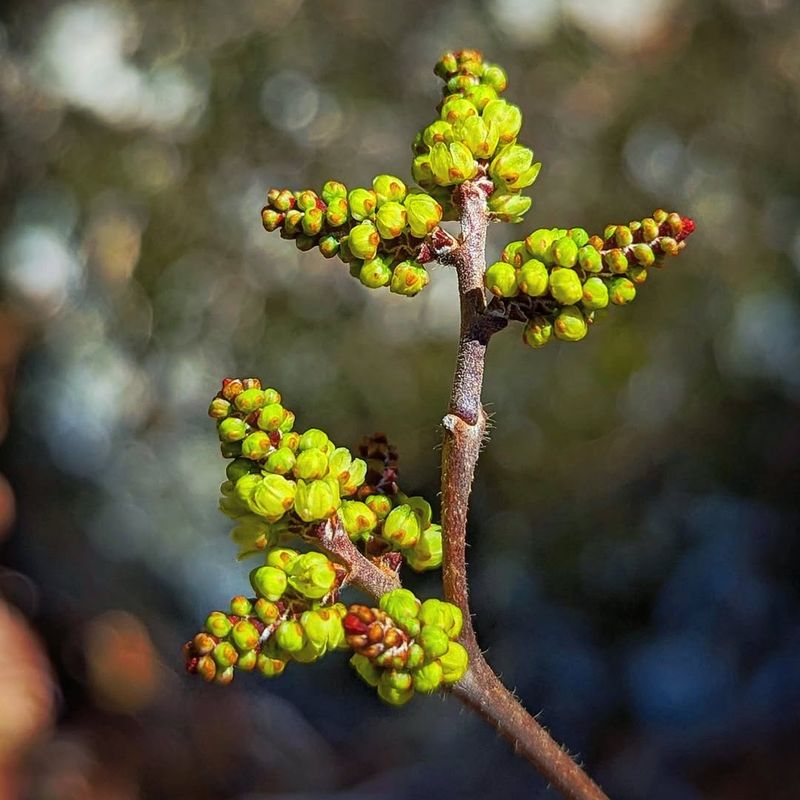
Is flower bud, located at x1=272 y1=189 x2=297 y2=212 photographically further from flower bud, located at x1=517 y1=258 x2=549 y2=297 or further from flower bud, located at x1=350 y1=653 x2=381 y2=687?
flower bud, located at x1=350 y1=653 x2=381 y2=687

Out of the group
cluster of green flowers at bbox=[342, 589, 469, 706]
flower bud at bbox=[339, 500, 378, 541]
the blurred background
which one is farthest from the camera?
the blurred background

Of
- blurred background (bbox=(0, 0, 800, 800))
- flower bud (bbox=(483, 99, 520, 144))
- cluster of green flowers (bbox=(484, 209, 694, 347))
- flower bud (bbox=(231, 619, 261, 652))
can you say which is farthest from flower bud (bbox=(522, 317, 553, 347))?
blurred background (bbox=(0, 0, 800, 800))

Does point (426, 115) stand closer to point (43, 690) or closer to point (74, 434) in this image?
point (74, 434)

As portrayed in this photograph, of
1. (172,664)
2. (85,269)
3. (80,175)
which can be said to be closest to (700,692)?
(172,664)

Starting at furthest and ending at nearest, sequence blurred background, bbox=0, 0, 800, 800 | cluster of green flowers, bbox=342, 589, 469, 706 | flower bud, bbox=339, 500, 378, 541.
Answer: blurred background, bbox=0, 0, 800, 800
flower bud, bbox=339, 500, 378, 541
cluster of green flowers, bbox=342, 589, 469, 706

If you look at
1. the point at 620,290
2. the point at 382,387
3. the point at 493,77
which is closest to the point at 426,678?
the point at 620,290
